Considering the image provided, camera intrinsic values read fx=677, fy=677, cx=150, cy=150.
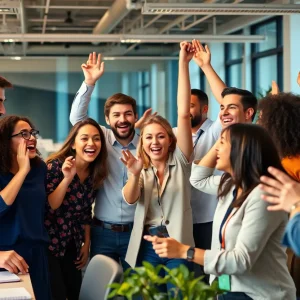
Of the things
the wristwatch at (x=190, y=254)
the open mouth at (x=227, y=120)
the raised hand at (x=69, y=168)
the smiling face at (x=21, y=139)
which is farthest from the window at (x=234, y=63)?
the wristwatch at (x=190, y=254)

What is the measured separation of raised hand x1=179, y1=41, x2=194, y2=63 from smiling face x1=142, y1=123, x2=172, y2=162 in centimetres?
47

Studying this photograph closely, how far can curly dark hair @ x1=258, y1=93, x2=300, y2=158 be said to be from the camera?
3262mm

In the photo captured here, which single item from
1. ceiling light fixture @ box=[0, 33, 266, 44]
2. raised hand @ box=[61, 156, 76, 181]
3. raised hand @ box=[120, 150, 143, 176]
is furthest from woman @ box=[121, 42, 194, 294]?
ceiling light fixture @ box=[0, 33, 266, 44]

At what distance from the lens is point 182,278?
193 cm

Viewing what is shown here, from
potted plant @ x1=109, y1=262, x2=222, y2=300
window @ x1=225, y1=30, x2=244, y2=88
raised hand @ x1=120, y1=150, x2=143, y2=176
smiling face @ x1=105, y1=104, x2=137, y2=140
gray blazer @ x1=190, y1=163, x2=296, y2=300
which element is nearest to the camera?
potted plant @ x1=109, y1=262, x2=222, y2=300

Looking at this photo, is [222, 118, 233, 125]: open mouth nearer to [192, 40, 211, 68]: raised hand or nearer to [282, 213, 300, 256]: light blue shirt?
[192, 40, 211, 68]: raised hand

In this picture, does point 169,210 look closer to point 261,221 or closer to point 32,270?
point 32,270

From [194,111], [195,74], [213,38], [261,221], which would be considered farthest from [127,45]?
[261,221]

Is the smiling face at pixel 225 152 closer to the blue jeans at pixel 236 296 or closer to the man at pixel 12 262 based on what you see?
the blue jeans at pixel 236 296

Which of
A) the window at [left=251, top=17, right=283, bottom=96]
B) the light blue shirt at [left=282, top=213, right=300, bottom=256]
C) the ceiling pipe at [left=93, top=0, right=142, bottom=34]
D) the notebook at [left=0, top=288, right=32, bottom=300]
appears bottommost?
the notebook at [left=0, top=288, right=32, bottom=300]

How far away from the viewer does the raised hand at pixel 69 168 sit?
3769 mm

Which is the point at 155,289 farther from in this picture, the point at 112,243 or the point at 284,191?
the point at 112,243

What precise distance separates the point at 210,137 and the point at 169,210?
84 cm

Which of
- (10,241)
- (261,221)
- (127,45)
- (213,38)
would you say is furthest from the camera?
(127,45)
